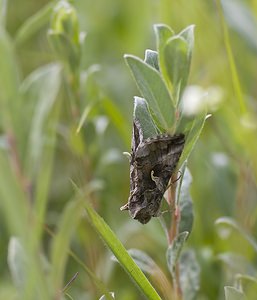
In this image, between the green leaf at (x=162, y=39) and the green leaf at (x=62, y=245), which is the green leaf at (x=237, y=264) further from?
the green leaf at (x=162, y=39)

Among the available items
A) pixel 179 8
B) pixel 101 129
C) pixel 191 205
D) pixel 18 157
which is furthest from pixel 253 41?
pixel 191 205

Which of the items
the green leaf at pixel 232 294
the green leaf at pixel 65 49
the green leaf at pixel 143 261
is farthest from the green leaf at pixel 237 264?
the green leaf at pixel 65 49

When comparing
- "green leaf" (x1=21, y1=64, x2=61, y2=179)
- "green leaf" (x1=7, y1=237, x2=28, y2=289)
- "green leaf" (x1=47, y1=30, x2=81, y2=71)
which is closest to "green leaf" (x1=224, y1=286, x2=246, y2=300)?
"green leaf" (x1=7, y1=237, x2=28, y2=289)

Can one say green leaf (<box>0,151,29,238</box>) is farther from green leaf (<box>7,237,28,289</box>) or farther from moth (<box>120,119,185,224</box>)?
green leaf (<box>7,237,28,289</box>)

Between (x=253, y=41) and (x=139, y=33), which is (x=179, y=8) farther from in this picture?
(x=139, y=33)

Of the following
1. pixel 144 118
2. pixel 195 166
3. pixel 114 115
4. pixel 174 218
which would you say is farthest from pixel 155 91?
pixel 195 166
